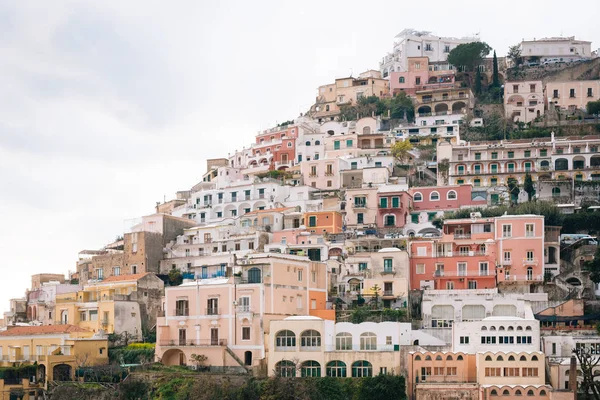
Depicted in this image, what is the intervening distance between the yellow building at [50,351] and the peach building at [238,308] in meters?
4.55

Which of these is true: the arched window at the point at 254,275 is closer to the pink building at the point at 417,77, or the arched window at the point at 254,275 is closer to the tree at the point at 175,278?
the tree at the point at 175,278

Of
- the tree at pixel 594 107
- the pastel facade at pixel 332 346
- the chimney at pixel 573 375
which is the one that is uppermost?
the tree at pixel 594 107

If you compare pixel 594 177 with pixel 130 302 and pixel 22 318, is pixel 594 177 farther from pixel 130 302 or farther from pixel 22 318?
pixel 22 318

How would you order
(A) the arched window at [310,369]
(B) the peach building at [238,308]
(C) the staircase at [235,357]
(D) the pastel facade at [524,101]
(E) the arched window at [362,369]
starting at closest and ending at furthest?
(E) the arched window at [362,369]
(A) the arched window at [310,369]
(C) the staircase at [235,357]
(B) the peach building at [238,308]
(D) the pastel facade at [524,101]

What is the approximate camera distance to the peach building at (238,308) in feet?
188

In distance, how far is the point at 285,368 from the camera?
54.2m

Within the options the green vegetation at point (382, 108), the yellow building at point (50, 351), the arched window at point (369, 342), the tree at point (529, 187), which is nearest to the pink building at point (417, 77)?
the green vegetation at point (382, 108)

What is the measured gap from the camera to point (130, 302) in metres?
66.1

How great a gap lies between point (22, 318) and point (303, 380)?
3038 cm

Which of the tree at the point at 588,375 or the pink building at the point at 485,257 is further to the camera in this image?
the pink building at the point at 485,257

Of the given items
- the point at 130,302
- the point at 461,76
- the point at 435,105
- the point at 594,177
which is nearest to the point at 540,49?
the point at 461,76

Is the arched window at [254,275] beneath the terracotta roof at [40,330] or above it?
above

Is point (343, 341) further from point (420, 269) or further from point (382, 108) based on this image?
point (382, 108)

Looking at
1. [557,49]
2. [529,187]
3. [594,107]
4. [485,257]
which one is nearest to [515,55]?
[557,49]
